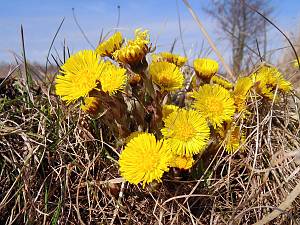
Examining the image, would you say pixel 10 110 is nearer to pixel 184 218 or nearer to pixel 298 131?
pixel 184 218

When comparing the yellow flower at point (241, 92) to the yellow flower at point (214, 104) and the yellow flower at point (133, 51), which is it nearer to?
the yellow flower at point (214, 104)

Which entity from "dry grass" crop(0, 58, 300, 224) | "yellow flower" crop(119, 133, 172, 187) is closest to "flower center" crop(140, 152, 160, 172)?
"yellow flower" crop(119, 133, 172, 187)

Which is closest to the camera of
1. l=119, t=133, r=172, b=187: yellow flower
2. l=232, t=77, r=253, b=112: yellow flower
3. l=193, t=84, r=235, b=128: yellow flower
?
l=119, t=133, r=172, b=187: yellow flower

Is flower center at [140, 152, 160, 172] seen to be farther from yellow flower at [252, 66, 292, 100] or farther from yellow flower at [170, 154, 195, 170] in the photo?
yellow flower at [252, 66, 292, 100]

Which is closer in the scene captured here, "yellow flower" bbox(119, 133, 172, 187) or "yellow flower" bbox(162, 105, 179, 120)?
"yellow flower" bbox(119, 133, 172, 187)

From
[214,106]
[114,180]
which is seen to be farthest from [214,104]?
[114,180]

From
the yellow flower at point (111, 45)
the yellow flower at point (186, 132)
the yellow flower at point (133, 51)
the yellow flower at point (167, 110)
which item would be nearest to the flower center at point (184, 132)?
the yellow flower at point (186, 132)

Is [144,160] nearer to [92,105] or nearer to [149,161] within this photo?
[149,161]

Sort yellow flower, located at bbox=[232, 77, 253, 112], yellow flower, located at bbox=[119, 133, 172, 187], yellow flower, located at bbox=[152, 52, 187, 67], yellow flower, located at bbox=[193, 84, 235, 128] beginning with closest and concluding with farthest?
yellow flower, located at bbox=[119, 133, 172, 187] → yellow flower, located at bbox=[193, 84, 235, 128] → yellow flower, located at bbox=[232, 77, 253, 112] → yellow flower, located at bbox=[152, 52, 187, 67]
